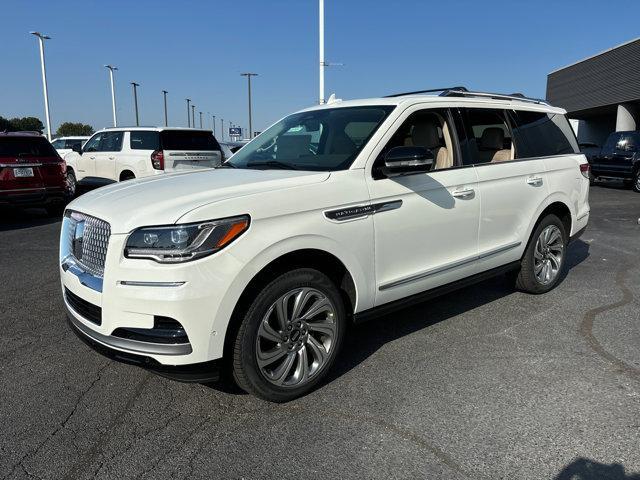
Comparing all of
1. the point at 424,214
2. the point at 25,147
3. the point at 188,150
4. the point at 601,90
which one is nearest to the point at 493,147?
the point at 424,214

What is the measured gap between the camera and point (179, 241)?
107 inches

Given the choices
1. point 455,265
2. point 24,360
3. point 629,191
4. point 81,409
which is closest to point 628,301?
point 455,265

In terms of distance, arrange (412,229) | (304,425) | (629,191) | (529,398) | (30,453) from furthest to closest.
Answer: (629,191), (412,229), (529,398), (304,425), (30,453)

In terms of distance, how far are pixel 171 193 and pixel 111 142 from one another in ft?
36.7

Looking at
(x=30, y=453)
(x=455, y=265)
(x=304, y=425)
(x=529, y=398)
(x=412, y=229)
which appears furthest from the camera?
(x=455, y=265)

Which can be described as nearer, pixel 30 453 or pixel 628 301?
pixel 30 453

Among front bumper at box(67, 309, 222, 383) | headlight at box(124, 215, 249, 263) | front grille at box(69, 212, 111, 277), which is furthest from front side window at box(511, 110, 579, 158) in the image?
front grille at box(69, 212, 111, 277)

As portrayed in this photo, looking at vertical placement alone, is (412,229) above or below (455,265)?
above

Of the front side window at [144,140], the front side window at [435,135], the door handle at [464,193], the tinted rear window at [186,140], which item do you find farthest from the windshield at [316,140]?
the front side window at [144,140]

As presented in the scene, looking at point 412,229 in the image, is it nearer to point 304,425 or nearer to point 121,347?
point 304,425

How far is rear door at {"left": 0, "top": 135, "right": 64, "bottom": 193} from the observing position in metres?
9.62

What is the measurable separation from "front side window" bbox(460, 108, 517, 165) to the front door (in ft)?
0.50

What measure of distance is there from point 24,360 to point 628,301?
17.5ft

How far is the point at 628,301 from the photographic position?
5141 millimetres
